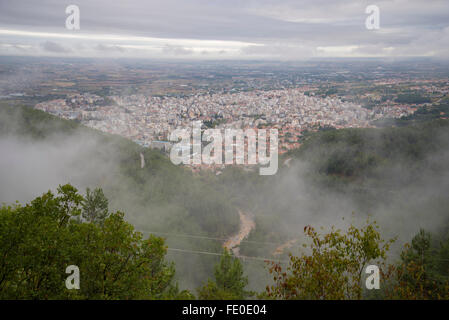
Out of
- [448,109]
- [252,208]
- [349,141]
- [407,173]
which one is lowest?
[252,208]

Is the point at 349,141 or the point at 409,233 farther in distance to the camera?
the point at 349,141

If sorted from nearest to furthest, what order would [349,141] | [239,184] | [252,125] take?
[239,184] → [349,141] → [252,125]
